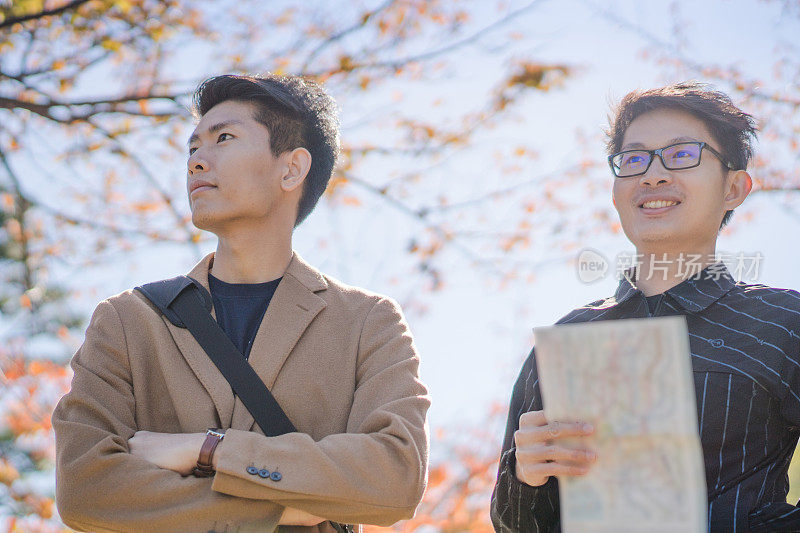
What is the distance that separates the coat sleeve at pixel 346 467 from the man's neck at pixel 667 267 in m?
0.93

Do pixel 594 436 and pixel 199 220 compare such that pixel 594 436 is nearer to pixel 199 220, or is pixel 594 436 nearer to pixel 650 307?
pixel 650 307

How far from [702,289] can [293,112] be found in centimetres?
167

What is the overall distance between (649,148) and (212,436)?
1728mm

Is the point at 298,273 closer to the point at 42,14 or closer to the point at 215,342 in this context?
the point at 215,342

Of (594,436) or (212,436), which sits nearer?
(594,436)

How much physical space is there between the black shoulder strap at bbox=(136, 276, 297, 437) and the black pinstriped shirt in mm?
755

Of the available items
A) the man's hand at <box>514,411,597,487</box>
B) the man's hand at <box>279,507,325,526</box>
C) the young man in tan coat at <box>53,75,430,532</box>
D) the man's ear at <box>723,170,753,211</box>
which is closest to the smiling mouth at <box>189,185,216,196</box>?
the young man in tan coat at <box>53,75,430,532</box>

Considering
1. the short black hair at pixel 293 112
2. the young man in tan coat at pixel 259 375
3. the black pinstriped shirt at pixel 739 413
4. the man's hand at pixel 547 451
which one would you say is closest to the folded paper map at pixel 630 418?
the man's hand at pixel 547 451

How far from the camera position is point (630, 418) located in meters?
A: 1.76

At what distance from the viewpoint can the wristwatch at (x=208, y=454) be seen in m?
2.29

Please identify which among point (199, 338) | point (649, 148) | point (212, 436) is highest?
point (649, 148)

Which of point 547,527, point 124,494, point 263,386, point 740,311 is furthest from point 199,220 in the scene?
point 740,311

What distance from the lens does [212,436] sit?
91.5 inches

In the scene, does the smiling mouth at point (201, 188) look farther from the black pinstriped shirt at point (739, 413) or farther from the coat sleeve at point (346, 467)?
the black pinstriped shirt at point (739, 413)
